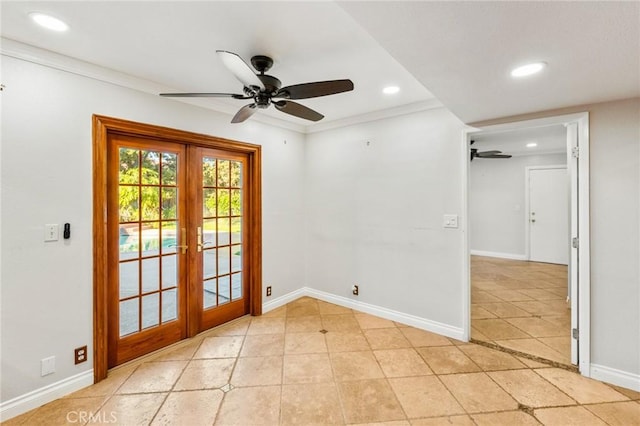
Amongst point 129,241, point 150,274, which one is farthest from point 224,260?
point 129,241

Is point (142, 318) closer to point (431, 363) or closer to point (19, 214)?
point (19, 214)

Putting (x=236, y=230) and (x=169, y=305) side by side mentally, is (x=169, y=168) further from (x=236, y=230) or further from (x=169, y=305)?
(x=169, y=305)

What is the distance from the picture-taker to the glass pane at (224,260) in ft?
10.6

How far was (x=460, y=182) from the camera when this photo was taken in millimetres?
2871

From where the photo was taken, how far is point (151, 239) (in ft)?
8.72

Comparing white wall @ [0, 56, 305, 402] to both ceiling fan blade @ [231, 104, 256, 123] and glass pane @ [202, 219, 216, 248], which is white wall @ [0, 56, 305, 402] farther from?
glass pane @ [202, 219, 216, 248]

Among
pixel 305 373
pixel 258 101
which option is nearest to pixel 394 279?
pixel 305 373

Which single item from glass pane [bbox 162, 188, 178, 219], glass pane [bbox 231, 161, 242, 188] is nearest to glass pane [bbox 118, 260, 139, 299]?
glass pane [bbox 162, 188, 178, 219]

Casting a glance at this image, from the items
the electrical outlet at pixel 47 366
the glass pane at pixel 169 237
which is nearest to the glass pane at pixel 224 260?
the glass pane at pixel 169 237

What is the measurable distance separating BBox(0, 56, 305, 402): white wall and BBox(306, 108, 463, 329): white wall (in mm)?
2334

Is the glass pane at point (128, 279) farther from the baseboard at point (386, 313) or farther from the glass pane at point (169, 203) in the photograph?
the baseboard at point (386, 313)

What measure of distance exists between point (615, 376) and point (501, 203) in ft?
16.9

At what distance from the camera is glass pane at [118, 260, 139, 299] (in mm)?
2484

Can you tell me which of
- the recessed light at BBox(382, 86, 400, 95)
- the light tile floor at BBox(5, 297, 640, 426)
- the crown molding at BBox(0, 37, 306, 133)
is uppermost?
the recessed light at BBox(382, 86, 400, 95)
